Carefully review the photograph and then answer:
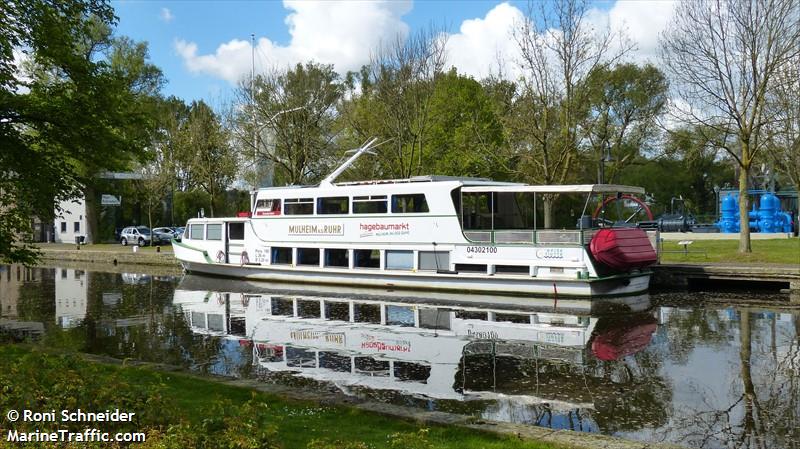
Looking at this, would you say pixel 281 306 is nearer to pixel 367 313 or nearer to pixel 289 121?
pixel 367 313

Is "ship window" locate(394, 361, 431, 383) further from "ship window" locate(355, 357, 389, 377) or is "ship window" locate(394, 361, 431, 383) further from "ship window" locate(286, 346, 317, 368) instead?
"ship window" locate(286, 346, 317, 368)

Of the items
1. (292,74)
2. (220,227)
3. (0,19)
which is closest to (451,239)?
(220,227)

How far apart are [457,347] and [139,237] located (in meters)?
46.7

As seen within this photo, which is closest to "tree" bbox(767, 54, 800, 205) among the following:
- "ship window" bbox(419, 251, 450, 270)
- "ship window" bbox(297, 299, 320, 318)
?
"ship window" bbox(419, 251, 450, 270)

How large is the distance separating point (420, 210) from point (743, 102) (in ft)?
47.2

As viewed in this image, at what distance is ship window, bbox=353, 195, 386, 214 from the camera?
27234 mm

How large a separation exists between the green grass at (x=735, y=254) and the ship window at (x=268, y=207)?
1749 centimetres

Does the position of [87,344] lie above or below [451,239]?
below

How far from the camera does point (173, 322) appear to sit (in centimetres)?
1970

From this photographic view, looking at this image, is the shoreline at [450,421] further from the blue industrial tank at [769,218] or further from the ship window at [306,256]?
the blue industrial tank at [769,218]

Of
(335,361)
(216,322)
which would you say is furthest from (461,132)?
(335,361)

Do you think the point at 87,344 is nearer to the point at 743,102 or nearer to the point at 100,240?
the point at 743,102

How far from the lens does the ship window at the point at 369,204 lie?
2723 cm

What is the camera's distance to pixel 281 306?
22.8 m
